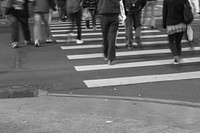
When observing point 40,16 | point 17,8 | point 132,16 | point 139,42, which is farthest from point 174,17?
point 17,8

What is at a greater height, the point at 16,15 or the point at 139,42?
the point at 16,15

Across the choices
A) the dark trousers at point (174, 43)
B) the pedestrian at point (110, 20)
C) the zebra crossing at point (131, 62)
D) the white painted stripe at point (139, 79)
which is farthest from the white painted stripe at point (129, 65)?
the white painted stripe at point (139, 79)

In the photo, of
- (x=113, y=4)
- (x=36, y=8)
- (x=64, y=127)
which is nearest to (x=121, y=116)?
(x=64, y=127)

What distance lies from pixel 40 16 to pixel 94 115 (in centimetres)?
614

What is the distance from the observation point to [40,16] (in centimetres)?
1127

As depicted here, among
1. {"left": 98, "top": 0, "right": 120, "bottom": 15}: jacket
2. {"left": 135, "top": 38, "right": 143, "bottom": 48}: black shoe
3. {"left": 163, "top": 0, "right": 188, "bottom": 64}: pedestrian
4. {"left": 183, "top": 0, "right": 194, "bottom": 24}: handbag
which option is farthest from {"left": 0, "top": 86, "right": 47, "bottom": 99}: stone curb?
{"left": 135, "top": 38, "right": 143, "bottom": 48}: black shoe

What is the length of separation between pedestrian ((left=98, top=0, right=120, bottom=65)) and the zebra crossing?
413 mm

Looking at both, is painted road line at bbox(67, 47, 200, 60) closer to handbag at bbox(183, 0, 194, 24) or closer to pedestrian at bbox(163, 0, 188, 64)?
pedestrian at bbox(163, 0, 188, 64)

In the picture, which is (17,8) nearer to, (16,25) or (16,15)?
(16,15)

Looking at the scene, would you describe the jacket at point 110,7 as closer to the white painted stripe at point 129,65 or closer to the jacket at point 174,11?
the jacket at point 174,11

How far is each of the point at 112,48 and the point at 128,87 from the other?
1814 mm

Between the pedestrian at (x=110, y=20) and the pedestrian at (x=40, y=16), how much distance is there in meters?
2.61

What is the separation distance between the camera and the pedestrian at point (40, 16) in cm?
1105

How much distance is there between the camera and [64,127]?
526 cm
